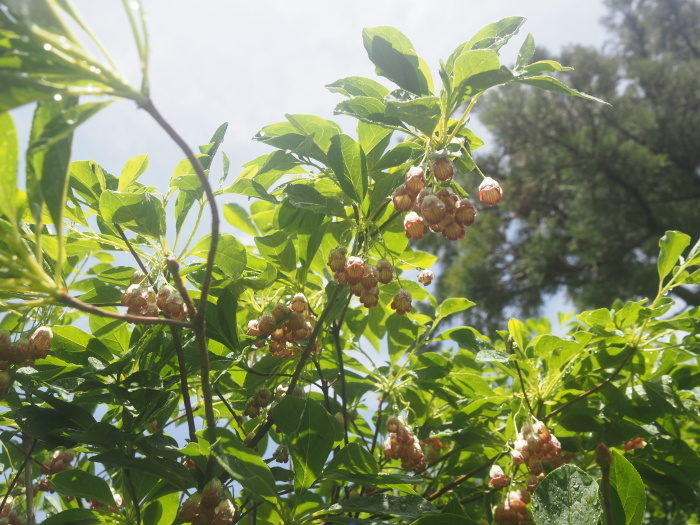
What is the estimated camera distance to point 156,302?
3.74 ft

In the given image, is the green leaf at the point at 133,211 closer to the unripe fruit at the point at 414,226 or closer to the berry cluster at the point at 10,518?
the unripe fruit at the point at 414,226

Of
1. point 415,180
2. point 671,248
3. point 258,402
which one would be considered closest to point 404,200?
point 415,180

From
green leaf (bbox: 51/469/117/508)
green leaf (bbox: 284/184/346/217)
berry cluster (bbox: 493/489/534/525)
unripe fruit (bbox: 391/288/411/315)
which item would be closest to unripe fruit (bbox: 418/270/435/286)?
unripe fruit (bbox: 391/288/411/315)

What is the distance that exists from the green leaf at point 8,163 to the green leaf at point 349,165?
594mm

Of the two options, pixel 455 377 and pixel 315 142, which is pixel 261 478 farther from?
pixel 455 377

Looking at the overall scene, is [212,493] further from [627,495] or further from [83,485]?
[627,495]

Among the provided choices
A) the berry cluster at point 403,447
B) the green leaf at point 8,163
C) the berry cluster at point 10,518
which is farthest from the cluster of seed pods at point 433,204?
the berry cluster at point 10,518

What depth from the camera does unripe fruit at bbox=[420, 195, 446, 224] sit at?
1.12m

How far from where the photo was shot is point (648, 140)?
11.3m

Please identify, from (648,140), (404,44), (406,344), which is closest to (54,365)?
(406,344)

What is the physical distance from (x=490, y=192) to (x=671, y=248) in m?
0.65

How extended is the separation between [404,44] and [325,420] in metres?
0.76

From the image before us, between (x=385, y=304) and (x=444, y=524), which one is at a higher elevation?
(x=385, y=304)

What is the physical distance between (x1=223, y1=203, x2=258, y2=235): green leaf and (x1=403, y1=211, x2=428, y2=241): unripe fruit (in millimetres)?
575
